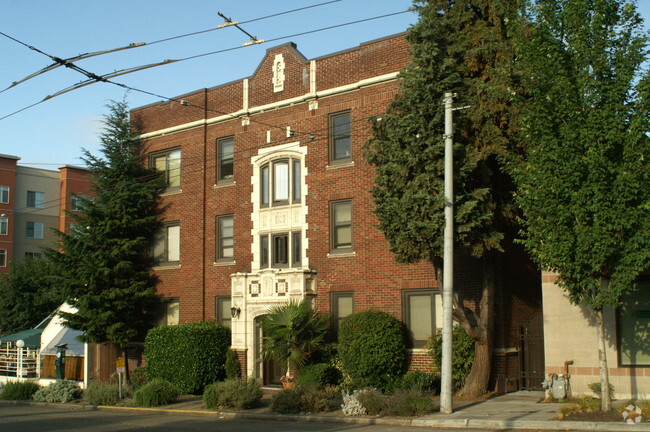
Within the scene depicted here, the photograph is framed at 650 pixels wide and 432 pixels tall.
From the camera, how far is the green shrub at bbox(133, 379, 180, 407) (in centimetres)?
2242

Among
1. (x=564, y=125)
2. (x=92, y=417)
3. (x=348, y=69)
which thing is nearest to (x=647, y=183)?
(x=564, y=125)

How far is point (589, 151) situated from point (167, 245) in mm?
19507

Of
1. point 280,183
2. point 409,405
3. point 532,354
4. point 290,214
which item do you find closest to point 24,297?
point 280,183

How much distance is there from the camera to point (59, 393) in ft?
83.0

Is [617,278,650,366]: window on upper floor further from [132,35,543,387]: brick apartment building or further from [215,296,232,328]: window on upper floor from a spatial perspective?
[215,296,232,328]: window on upper floor

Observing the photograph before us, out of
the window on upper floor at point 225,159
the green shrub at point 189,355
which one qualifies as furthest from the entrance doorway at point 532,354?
the window on upper floor at point 225,159

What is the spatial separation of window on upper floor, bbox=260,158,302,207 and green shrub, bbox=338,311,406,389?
582cm

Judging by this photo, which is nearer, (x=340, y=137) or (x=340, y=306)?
(x=340, y=306)

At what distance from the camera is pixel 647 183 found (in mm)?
14953

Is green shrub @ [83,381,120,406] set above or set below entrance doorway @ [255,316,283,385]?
below

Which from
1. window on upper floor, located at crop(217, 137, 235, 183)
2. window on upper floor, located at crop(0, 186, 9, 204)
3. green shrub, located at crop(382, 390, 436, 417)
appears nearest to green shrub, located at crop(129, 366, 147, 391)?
A: window on upper floor, located at crop(217, 137, 235, 183)

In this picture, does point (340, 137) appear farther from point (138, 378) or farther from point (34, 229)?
point (34, 229)

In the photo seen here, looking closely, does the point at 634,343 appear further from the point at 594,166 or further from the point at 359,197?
the point at 359,197

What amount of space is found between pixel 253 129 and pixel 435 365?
1145 centimetres
